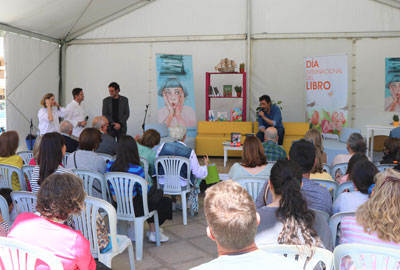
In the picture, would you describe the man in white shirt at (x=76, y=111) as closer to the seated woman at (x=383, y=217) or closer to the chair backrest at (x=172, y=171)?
the chair backrest at (x=172, y=171)

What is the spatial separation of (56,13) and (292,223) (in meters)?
7.56

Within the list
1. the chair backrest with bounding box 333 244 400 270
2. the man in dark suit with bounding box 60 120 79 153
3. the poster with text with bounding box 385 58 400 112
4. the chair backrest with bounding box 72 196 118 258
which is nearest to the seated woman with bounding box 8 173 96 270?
the chair backrest with bounding box 72 196 118 258

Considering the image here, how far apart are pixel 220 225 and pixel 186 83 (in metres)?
7.23

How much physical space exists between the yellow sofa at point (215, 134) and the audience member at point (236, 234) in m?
7.04

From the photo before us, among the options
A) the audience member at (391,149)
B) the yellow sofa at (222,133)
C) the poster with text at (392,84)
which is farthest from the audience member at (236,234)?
the poster with text at (392,84)

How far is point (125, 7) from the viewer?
945 centimetres

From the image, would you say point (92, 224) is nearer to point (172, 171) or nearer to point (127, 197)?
point (127, 197)

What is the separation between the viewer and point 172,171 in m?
4.32

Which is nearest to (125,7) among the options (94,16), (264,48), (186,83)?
(94,16)

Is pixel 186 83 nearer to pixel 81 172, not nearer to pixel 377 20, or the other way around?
pixel 377 20

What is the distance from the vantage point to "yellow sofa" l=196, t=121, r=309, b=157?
8250 millimetres

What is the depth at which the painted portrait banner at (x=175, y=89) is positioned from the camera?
27.1 ft

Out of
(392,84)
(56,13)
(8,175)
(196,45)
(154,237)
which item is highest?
(56,13)

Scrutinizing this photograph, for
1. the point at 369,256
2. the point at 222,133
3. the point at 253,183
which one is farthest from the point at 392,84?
the point at 369,256
